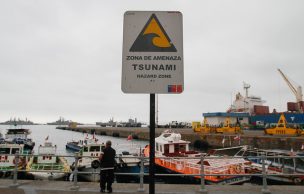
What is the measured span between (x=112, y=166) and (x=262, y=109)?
327ft

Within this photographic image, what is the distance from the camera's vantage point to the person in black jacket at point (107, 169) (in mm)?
7959

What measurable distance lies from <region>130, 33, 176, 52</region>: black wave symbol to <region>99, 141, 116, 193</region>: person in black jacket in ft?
18.2

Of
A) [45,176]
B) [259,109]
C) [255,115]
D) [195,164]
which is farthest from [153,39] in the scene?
[259,109]

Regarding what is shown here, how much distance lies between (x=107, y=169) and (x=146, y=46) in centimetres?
579

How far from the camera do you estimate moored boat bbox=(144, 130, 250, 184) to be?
16.2 metres

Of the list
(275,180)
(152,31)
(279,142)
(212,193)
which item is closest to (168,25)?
(152,31)

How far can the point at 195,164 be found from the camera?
1711cm

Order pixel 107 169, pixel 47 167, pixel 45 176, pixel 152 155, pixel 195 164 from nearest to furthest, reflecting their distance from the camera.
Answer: pixel 152 155, pixel 107 169, pixel 195 164, pixel 45 176, pixel 47 167

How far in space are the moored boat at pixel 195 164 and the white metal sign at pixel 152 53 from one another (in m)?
7.48

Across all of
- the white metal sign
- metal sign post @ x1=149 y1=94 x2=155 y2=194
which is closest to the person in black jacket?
metal sign post @ x1=149 y1=94 x2=155 y2=194

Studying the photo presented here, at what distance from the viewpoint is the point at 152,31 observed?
11.6 ft

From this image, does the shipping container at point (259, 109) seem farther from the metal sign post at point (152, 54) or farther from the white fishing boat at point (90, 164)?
the metal sign post at point (152, 54)

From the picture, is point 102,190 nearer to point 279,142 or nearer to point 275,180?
point 275,180

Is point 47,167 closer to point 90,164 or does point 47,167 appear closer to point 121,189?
point 90,164
